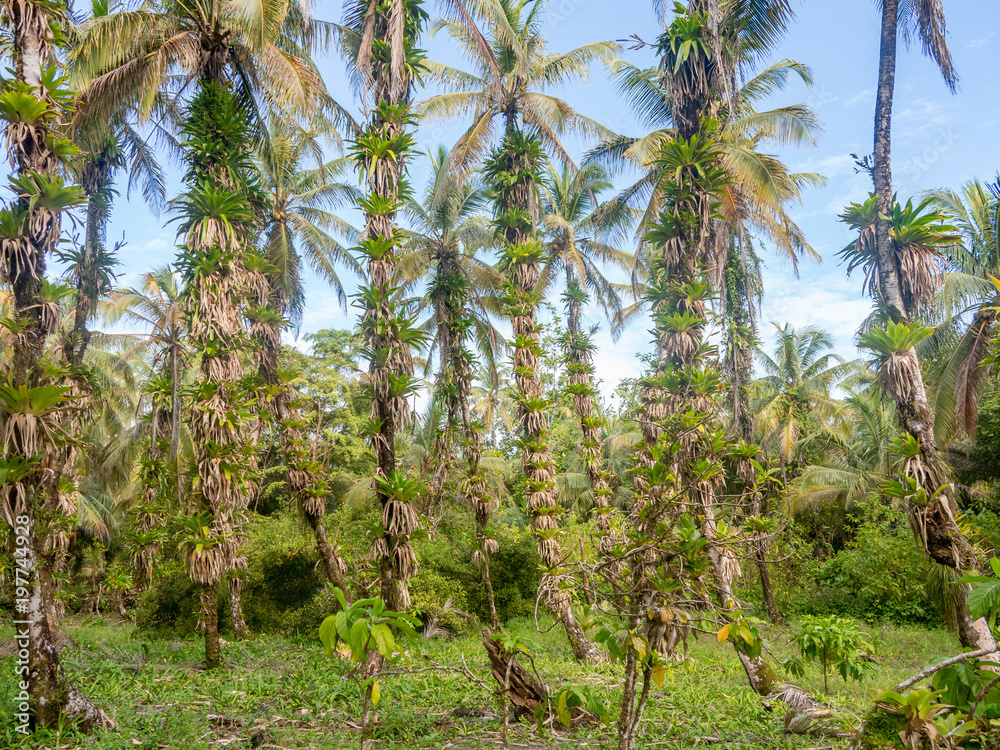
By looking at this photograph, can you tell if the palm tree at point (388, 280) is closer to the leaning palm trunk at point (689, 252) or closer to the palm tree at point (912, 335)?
the leaning palm trunk at point (689, 252)

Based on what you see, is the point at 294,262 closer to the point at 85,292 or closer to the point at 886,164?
the point at 85,292

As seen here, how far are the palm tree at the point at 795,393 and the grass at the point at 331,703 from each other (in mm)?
9744

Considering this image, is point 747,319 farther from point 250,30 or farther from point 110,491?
point 110,491

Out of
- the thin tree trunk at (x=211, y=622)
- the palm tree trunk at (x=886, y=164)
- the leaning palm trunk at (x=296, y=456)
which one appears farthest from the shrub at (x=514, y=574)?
the palm tree trunk at (x=886, y=164)

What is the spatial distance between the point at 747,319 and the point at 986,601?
560 inches

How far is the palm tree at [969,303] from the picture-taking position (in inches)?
386

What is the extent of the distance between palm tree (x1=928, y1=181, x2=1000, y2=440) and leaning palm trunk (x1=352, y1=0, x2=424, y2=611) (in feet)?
25.8

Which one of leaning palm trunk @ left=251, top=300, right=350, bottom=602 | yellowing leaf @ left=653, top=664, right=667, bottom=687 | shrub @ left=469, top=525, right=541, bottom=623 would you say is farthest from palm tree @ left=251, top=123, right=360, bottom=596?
yellowing leaf @ left=653, top=664, right=667, bottom=687

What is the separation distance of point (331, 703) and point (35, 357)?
15.1 feet

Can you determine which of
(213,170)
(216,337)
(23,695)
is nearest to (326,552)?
(216,337)

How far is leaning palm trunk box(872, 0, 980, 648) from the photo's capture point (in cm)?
→ 726

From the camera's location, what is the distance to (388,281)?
8.66m

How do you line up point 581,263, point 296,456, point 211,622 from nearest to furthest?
point 211,622, point 296,456, point 581,263

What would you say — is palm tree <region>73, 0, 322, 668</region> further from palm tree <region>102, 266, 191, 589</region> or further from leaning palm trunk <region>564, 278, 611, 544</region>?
leaning palm trunk <region>564, 278, 611, 544</region>
